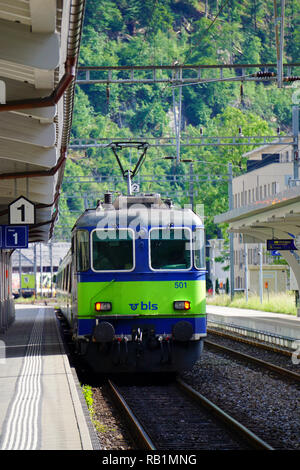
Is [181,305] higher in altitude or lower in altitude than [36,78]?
lower

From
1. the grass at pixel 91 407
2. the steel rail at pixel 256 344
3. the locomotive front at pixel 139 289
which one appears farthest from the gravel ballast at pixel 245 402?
the steel rail at pixel 256 344

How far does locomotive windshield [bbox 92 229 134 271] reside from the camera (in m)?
16.1

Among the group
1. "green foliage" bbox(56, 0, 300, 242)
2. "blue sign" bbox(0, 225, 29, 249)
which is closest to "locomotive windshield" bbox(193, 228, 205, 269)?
"blue sign" bbox(0, 225, 29, 249)

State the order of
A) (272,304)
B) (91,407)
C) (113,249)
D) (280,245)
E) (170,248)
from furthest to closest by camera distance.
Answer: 1. (272,304)
2. (280,245)
3. (170,248)
4. (113,249)
5. (91,407)

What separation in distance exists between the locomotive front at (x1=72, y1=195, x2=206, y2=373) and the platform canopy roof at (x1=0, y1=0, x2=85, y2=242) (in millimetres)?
1799

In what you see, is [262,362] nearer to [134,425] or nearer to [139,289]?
[139,289]

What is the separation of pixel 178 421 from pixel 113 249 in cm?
460

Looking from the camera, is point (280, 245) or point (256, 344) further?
point (280, 245)

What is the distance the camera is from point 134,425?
11.7 meters

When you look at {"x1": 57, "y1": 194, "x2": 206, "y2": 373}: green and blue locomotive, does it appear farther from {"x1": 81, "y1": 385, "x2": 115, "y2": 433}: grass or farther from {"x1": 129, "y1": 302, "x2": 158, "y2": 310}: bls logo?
{"x1": 81, "y1": 385, "x2": 115, "y2": 433}: grass

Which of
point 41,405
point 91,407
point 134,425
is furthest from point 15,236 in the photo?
point 134,425

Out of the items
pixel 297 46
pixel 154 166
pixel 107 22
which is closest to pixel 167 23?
pixel 107 22

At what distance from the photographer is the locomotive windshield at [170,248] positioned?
16.3 meters
